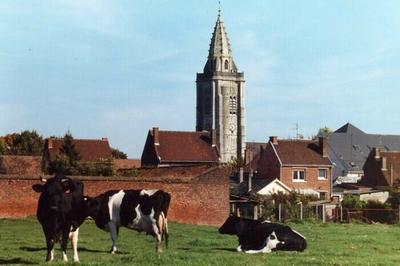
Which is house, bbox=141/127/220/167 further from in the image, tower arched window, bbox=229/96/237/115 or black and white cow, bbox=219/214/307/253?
black and white cow, bbox=219/214/307/253

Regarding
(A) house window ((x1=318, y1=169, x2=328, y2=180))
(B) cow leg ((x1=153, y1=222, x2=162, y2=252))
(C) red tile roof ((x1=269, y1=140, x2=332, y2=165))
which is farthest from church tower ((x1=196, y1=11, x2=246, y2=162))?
(B) cow leg ((x1=153, y1=222, x2=162, y2=252))

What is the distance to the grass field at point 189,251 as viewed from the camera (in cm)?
1706

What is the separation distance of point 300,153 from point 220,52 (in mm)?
86995

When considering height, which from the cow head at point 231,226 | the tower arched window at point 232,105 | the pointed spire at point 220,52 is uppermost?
the pointed spire at point 220,52

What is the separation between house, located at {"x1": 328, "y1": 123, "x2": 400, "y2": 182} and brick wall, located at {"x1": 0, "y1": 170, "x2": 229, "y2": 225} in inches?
2747

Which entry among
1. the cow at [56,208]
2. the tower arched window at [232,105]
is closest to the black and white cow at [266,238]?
the cow at [56,208]

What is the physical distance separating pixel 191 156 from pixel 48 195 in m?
80.8

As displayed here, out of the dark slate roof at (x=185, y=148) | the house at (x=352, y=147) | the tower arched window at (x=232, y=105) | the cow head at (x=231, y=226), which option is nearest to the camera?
the cow head at (x=231, y=226)

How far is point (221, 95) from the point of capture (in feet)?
567

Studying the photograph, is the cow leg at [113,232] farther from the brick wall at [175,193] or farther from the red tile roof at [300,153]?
the red tile roof at [300,153]

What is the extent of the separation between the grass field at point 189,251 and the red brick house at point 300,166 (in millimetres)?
57466

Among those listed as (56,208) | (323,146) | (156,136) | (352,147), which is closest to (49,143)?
(156,136)

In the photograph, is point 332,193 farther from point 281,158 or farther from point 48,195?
point 48,195

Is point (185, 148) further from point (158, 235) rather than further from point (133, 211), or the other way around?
point (158, 235)
